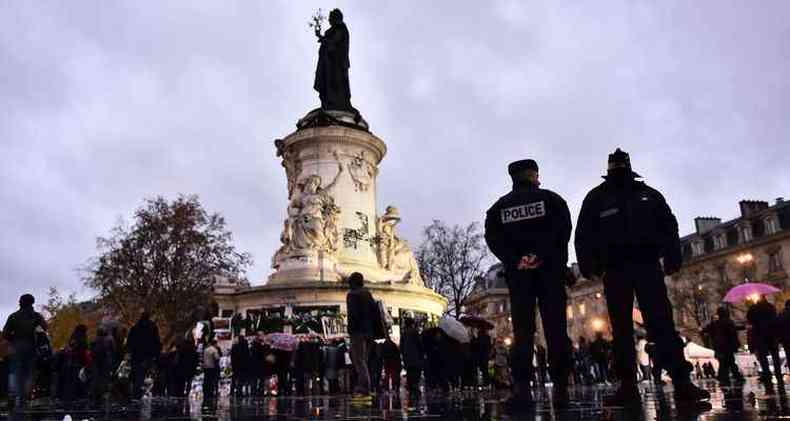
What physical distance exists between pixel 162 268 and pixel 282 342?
67.7ft

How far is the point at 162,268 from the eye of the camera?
3466 cm

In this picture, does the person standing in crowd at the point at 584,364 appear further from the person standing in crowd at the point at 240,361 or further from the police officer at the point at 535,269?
the police officer at the point at 535,269

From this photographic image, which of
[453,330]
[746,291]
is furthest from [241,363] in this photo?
[746,291]

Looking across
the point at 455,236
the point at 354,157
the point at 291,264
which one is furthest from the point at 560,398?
the point at 455,236

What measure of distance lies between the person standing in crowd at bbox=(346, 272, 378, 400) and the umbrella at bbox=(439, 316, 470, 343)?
A: 431 centimetres

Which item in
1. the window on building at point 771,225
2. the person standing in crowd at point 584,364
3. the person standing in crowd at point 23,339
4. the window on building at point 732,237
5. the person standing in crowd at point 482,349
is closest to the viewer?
the person standing in crowd at point 23,339

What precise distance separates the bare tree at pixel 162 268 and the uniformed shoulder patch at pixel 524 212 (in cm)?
Answer: 2895

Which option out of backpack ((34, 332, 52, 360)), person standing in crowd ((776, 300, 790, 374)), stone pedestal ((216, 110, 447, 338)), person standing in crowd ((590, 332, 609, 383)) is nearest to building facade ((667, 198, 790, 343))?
person standing in crowd ((590, 332, 609, 383))

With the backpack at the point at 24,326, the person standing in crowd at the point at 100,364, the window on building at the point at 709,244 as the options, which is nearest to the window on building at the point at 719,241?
the window on building at the point at 709,244

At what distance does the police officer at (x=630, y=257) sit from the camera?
6.11 meters

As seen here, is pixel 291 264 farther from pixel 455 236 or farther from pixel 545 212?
pixel 455 236

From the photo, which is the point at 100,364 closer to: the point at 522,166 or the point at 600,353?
the point at 522,166

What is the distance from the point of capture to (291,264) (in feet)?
73.6

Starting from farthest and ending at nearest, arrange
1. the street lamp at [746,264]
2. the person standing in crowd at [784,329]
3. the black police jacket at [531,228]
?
1. the street lamp at [746,264]
2. the person standing in crowd at [784,329]
3. the black police jacket at [531,228]
